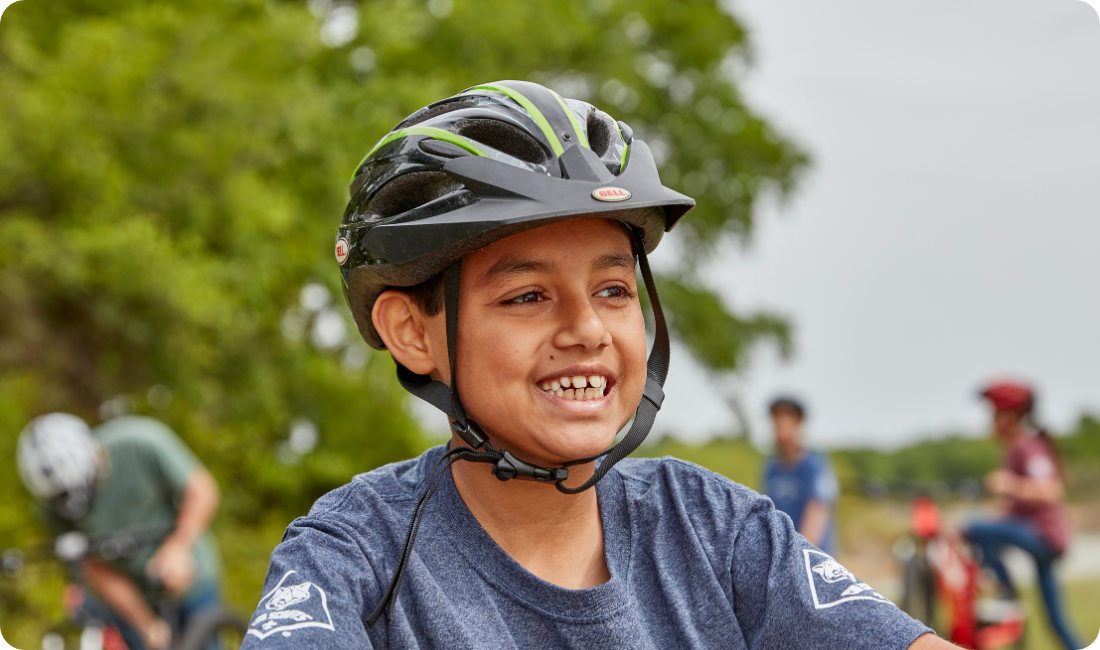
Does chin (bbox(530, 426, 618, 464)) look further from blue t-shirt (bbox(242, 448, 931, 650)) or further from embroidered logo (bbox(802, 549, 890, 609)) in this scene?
embroidered logo (bbox(802, 549, 890, 609))

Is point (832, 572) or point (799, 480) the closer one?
point (832, 572)

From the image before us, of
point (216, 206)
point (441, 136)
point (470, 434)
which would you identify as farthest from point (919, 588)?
point (441, 136)

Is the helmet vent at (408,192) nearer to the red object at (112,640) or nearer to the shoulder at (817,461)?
the red object at (112,640)

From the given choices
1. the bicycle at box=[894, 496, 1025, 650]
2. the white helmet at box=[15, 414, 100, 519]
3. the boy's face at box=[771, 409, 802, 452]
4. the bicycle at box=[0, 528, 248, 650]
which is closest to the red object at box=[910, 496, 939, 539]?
the bicycle at box=[894, 496, 1025, 650]

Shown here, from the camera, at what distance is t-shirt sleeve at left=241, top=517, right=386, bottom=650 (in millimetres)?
1600

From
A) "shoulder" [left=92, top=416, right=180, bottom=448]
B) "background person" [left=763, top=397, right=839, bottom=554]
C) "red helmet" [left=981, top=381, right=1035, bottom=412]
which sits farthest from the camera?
"background person" [left=763, top=397, right=839, bottom=554]

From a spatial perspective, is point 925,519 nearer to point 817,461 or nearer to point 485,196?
point 817,461

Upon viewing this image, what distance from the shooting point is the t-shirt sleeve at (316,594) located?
160cm

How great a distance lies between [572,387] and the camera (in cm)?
191

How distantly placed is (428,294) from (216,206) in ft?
30.2

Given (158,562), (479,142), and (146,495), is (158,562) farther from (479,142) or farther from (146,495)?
(479,142)

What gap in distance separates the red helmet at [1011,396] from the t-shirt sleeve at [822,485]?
1240 millimetres

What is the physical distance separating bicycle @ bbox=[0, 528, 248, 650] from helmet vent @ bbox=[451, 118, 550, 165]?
15.5 feet

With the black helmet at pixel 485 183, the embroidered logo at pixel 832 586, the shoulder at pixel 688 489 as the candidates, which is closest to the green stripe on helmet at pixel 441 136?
the black helmet at pixel 485 183
